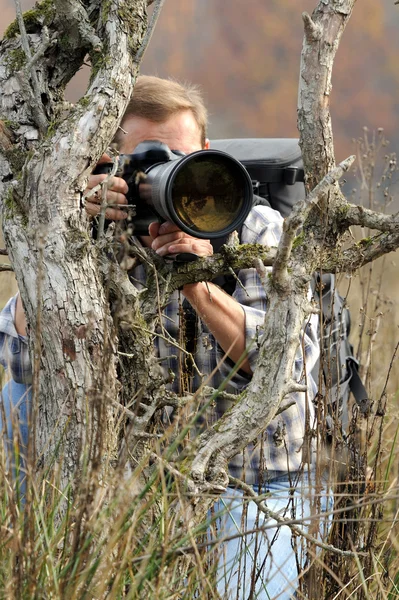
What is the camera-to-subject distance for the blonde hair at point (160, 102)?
1927 mm

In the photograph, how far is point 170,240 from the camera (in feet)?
4.55

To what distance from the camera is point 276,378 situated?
4.08ft

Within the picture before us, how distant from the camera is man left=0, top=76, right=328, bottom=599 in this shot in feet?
5.26

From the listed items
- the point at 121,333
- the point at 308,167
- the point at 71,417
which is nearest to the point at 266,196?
the point at 308,167

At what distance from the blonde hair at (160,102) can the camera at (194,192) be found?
53 cm

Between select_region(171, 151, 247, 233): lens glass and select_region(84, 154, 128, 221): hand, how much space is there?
11 centimetres

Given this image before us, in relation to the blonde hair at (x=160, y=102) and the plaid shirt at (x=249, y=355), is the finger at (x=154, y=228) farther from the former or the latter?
the blonde hair at (x=160, y=102)

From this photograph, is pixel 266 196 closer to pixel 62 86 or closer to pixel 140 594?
pixel 62 86

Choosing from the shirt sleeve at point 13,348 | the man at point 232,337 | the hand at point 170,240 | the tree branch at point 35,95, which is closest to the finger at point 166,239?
the hand at point 170,240

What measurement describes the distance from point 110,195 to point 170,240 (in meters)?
0.14

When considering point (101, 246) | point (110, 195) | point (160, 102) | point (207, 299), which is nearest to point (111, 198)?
point (110, 195)

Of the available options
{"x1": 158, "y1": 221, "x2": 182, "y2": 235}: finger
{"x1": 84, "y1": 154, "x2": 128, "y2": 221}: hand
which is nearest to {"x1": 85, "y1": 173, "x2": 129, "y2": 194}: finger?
{"x1": 84, "y1": 154, "x2": 128, "y2": 221}: hand

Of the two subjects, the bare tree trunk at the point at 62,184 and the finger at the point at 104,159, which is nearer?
the bare tree trunk at the point at 62,184

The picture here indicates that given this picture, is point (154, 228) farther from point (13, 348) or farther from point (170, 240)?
point (13, 348)
